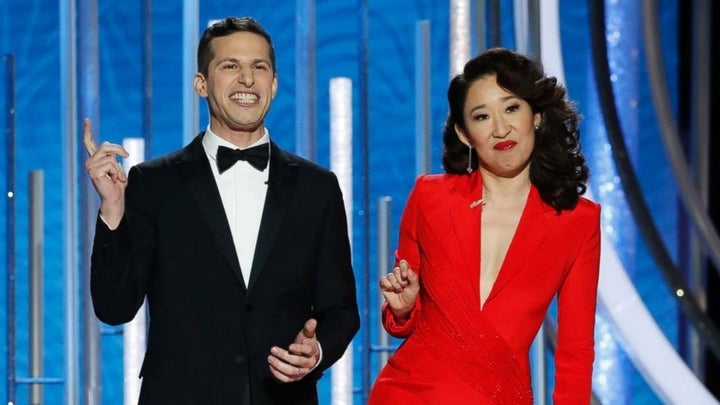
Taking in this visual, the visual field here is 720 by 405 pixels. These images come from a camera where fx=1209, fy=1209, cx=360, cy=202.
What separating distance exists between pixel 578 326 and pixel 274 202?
0.65m

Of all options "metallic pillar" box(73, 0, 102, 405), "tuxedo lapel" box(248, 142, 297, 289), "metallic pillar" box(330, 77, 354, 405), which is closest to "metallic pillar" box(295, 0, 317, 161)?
"metallic pillar" box(330, 77, 354, 405)

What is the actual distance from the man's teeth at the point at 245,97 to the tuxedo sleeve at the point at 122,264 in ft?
0.93

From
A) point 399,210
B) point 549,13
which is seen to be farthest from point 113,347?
point 549,13

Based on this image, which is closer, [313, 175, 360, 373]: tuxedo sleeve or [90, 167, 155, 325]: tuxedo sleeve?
[90, 167, 155, 325]: tuxedo sleeve

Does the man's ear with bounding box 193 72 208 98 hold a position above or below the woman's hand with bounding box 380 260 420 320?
above

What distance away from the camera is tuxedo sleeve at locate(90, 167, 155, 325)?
7.50 feet

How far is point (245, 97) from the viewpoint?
2420 millimetres

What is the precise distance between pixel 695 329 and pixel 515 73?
2.10 meters

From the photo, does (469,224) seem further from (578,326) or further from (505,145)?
(578,326)

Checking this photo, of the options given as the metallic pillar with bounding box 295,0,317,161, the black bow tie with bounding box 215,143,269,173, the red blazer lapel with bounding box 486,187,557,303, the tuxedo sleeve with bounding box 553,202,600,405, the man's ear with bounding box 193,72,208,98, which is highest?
the metallic pillar with bounding box 295,0,317,161

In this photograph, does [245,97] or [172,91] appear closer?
[245,97]

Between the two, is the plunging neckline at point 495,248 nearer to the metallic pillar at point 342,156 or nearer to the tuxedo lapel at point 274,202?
the tuxedo lapel at point 274,202

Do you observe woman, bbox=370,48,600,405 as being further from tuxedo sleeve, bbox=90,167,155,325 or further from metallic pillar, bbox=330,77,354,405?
metallic pillar, bbox=330,77,354,405

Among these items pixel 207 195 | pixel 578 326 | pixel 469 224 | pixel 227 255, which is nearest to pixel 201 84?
pixel 207 195
